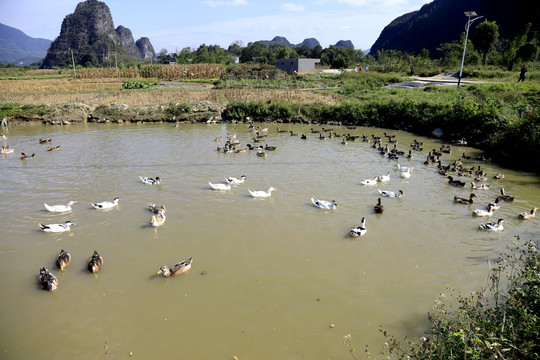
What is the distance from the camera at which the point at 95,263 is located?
806 cm

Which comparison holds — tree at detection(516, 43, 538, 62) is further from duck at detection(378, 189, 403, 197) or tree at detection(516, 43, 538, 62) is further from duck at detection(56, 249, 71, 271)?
duck at detection(56, 249, 71, 271)

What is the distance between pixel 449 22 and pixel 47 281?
151010 mm

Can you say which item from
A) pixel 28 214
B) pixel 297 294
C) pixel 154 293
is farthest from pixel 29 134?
pixel 297 294

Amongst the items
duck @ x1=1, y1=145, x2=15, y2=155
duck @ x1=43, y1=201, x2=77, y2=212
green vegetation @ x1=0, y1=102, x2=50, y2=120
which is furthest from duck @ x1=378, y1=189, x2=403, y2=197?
green vegetation @ x1=0, y1=102, x2=50, y2=120

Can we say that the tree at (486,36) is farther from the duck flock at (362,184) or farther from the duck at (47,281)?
the duck at (47,281)

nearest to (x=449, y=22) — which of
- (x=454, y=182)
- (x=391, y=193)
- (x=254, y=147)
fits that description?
(x=254, y=147)

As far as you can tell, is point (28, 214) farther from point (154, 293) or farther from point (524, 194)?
point (524, 194)

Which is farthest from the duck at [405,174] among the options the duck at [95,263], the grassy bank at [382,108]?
the duck at [95,263]

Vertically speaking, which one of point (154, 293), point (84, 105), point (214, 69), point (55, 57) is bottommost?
point (154, 293)

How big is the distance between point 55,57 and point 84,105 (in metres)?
172

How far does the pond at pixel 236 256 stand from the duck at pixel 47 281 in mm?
138

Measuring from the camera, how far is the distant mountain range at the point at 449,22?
94.4 meters

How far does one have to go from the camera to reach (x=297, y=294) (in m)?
7.38

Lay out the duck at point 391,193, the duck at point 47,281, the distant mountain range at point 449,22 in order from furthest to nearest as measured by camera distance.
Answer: the distant mountain range at point 449,22 < the duck at point 391,193 < the duck at point 47,281
